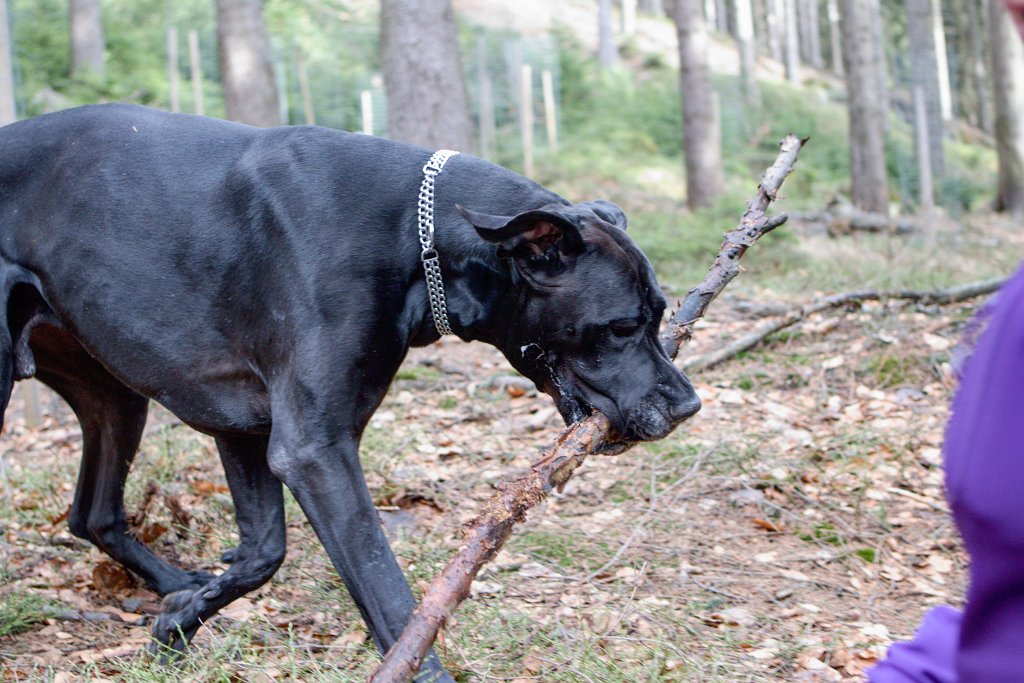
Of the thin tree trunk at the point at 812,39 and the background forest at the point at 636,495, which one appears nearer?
the background forest at the point at 636,495

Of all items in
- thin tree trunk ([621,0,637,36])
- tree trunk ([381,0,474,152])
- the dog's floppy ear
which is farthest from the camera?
thin tree trunk ([621,0,637,36])

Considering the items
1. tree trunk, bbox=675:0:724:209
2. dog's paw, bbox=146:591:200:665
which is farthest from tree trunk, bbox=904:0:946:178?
dog's paw, bbox=146:591:200:665

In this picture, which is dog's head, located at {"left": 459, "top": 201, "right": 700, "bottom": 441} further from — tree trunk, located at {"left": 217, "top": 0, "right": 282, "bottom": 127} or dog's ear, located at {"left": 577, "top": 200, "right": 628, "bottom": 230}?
tree trunk, located at {"left": 217, "top": 0, "right": 282, "bottom": 127}

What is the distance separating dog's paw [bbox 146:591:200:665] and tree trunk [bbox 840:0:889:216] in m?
14.1

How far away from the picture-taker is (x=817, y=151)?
2492 cm

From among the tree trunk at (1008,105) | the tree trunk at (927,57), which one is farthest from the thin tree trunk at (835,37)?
the tree trunk at (1008,105)

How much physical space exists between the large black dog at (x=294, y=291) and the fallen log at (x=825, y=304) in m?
3.55

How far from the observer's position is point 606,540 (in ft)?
16.1

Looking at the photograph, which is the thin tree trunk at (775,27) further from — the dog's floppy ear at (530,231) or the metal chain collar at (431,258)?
the dog's floppy ear at (530,231)

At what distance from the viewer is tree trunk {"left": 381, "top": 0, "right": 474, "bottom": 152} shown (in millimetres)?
9625

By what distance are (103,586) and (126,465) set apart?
587mm

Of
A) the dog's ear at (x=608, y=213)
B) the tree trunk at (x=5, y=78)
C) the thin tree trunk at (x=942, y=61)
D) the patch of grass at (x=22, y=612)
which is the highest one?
the tree trunk at (x=5, y=78)

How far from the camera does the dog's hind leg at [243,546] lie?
3.97m

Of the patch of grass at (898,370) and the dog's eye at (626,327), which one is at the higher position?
the dog's eye at (626,327)
